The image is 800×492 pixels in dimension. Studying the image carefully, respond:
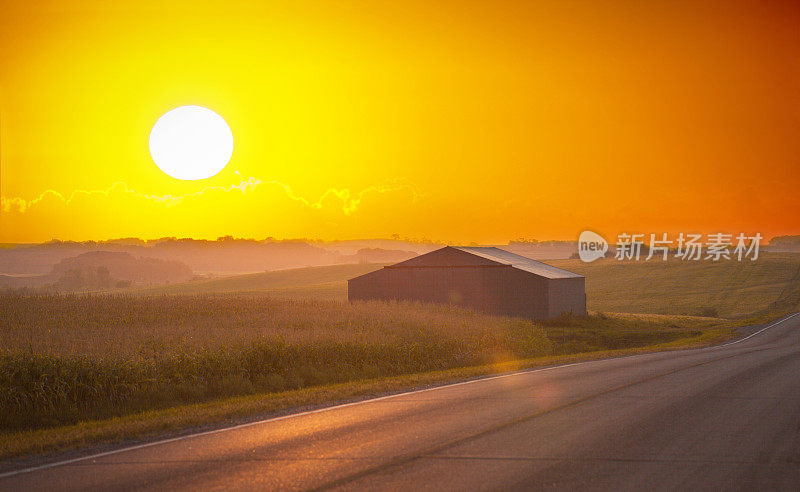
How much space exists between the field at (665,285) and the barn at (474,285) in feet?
78.9

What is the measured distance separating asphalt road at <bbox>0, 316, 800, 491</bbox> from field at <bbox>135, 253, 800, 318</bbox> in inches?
2793

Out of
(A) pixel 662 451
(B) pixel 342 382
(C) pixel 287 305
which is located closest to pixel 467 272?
(C) pixel 287 305

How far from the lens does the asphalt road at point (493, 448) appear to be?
9258 mm

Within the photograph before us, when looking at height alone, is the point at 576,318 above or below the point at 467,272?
below

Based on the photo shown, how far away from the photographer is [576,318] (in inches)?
2490

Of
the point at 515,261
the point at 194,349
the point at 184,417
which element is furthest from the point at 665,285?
the point at 184,417

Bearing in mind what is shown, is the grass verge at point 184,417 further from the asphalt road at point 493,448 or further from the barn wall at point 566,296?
the barn wall at point 566,296

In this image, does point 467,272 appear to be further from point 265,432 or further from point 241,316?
point 265,432

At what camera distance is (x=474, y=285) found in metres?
63.2

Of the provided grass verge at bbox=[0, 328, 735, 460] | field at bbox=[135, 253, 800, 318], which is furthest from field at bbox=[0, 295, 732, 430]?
field at bbox=[135, 253, 800, 318]

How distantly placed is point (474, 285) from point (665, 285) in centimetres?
5303

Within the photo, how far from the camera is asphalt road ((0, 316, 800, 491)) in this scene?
9.26 m

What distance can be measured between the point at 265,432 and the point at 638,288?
99.6m

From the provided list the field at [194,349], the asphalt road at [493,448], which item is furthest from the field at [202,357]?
the asphalt road at [493,448]
